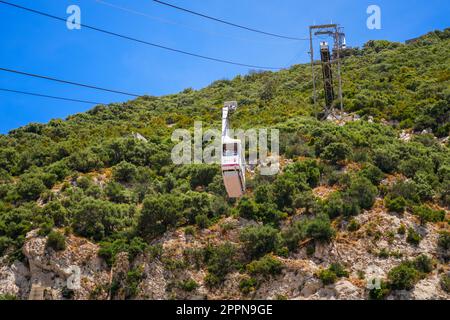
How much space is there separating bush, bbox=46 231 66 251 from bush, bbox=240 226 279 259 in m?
9.71

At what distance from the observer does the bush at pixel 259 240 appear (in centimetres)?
3659

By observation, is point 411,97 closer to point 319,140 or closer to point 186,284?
point 319,140

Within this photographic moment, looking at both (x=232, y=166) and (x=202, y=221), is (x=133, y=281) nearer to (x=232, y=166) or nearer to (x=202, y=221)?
(x=202, y=221)

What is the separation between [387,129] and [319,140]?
6989mm

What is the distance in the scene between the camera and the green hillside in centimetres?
3766

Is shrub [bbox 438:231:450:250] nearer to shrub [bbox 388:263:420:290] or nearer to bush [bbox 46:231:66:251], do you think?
shrub [bbox 388:263:420:290]

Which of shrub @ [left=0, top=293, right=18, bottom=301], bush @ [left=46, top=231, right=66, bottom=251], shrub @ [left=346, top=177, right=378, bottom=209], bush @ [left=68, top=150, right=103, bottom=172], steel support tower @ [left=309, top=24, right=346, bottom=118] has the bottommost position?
shrub @ [left=0, top=293, right=18, bottom=301]

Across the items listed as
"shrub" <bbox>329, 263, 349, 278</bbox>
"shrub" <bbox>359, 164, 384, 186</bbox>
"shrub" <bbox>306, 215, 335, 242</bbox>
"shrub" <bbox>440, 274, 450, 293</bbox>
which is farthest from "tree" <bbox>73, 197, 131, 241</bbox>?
"shrub" <bbox>440, 274, 450, 293</bbox>

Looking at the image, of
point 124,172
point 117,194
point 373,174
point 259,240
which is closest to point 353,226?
point 259,240

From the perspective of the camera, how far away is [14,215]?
133 ft

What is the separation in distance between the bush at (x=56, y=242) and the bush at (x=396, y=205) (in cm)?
1805

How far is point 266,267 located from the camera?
35.0 meters

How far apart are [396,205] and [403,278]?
6.25m
